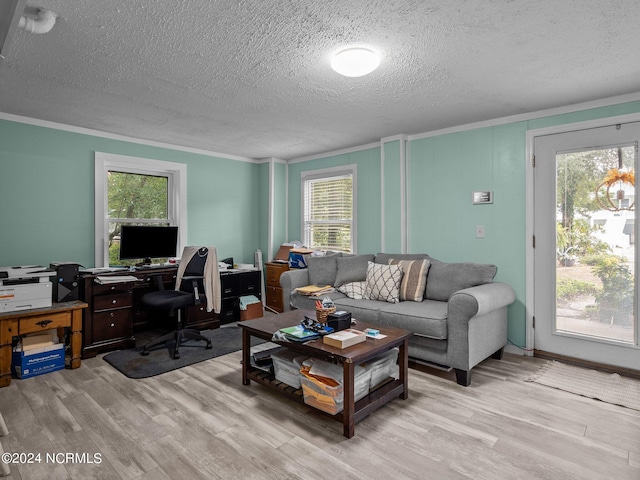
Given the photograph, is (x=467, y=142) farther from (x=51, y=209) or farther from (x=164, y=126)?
(x=51, y=209)

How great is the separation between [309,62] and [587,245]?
2.85 metres

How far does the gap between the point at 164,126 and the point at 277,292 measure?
2573mm

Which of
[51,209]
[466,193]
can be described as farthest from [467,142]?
[51,209]

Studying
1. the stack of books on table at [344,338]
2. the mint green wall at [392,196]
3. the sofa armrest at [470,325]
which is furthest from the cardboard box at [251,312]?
the sofa armrest at [470,325]

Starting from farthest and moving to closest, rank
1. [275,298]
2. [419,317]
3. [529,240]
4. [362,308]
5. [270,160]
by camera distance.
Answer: [270,160]
[275,298]
[529,240]
[362,308]
[419,317]

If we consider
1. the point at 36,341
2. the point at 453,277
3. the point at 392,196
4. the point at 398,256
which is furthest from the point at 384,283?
the point at 36,341

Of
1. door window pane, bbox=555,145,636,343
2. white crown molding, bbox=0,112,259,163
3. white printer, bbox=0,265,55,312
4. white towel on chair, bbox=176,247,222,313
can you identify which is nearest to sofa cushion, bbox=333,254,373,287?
white towel on chair, bbox=176,247,222,313

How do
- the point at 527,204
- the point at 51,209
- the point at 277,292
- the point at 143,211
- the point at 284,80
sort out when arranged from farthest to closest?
the point at 277,292 → the point at 143,211 → the point at 51,209 → the point at 527,204 → the point at 284,80

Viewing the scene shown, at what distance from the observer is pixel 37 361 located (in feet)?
9.96

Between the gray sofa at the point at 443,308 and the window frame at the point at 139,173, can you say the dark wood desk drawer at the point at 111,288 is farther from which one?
the gray sofa at the point at 443,308

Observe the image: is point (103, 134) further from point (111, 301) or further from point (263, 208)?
point (263, 208)

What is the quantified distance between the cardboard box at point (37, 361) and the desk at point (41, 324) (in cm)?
9

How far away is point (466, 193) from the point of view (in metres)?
3.94

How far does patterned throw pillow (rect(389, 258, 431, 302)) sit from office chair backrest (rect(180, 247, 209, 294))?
6.52 ft
